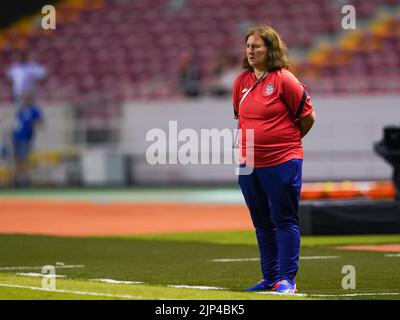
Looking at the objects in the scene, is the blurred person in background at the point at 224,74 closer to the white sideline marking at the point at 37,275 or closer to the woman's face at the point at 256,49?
the white sideline marking at the point at 37,275

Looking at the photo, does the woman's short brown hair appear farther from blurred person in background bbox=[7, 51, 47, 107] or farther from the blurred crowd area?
blurred person in background bbox=[7, 51, 47, 107]

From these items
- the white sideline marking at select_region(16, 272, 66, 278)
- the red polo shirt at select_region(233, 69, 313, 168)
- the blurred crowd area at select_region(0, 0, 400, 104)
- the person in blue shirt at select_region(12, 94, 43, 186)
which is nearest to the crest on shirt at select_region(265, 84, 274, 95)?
the red polo shirt at select_region(233, 69, 313, 168)

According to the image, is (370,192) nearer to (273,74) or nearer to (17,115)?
(273,74)

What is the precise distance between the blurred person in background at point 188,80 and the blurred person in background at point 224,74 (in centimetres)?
44

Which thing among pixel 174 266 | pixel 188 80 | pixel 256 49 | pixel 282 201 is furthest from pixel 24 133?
pixel 282 201

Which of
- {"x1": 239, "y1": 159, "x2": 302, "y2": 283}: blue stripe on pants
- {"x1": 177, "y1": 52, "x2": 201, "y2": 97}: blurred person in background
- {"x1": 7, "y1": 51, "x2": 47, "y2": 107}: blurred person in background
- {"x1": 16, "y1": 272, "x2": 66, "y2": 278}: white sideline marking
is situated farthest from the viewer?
{"x1": 7, "y1": 51, "x2": 47, "y2": 107}: blurred person in background

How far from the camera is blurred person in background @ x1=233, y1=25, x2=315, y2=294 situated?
9961 millimetres

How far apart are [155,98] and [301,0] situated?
554 centimetres

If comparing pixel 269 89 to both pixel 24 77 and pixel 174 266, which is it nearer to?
pixel 174 266

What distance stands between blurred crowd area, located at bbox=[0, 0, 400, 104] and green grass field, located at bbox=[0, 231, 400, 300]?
15.4m

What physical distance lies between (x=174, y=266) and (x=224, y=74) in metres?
20.2

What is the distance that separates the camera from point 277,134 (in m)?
9.96

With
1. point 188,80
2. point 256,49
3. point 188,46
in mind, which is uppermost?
point 188,46

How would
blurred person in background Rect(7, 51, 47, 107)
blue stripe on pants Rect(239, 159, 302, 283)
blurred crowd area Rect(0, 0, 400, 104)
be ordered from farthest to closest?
blurred person in background Rect(7, 51, 47, 107) → blurred crowd area Rect(0, 0, 400, 104) → blue stripe on pants Rect(239, 159, 302, 283)
